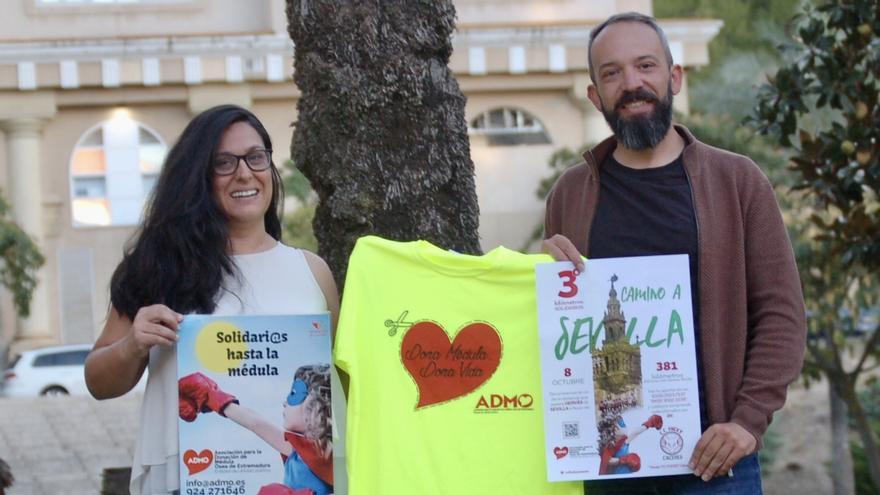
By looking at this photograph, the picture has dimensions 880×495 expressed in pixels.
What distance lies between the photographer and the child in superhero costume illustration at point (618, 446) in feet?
14.3

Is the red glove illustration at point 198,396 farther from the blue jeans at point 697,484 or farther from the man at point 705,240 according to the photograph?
the blue jeans at point 697,484

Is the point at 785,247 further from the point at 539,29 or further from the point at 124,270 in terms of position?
the point at 539,29

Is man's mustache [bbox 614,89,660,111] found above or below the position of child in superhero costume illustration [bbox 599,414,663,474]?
above

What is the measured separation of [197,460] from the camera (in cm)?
431

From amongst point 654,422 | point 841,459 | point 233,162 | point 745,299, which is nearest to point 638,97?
point 745,299

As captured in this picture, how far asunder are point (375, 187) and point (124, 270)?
1684mm

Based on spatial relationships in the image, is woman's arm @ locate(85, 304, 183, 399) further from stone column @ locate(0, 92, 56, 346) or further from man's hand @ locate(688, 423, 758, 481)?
stone column @ locate(0, 92, 56, 346)

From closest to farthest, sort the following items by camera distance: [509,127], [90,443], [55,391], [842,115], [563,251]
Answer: [563,251] < [842,115] < [90,443] < [55,391] < [509,127]

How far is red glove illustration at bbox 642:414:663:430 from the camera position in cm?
436

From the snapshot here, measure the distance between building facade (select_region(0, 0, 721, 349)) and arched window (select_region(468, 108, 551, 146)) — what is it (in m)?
0.33

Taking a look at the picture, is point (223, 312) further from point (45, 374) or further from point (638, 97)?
point (45, 374)

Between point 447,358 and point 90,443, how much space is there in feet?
46.4

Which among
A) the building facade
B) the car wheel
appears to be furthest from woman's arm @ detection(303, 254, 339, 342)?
the building facade

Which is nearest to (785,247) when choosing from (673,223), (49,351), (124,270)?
(673,223)
